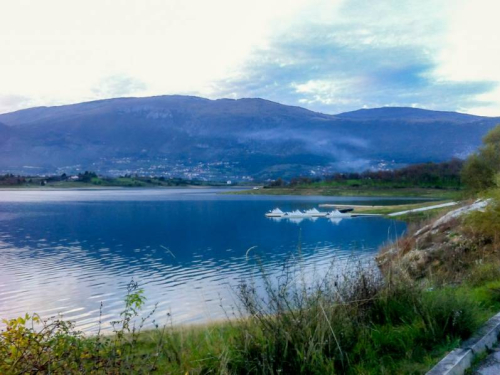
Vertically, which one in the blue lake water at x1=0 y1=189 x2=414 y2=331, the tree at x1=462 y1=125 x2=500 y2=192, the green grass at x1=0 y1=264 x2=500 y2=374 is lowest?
the blue lake water at x1=0 y1=189 x2=414 y2=331

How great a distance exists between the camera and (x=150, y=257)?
26.8 m

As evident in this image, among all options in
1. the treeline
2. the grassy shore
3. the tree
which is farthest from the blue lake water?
the treeline

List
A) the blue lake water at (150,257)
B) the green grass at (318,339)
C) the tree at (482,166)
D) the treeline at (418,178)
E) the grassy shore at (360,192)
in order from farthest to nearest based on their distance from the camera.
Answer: the treeline at (418,178) < the grassy shore at (360,192) < the tree at (482,166) < the blue lake water at (150,257) < the green grass at (318,339)

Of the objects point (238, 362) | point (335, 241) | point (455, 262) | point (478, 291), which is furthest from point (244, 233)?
point (238, 362)

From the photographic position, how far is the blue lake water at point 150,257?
53.5ft

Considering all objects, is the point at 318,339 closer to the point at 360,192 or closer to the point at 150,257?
the point at 150,257

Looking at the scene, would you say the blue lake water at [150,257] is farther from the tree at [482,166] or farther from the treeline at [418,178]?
the treeline at [418,178]

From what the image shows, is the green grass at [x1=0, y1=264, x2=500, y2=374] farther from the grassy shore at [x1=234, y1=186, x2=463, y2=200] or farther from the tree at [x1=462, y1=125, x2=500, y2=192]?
the grassy shore at [x1=234, y1=186, x2=463, y2=200]

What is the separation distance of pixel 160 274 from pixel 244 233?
18.1 meters

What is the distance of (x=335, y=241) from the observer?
114ft

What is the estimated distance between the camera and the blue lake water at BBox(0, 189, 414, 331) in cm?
1631

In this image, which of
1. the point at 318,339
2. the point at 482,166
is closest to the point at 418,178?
the point at 482,166

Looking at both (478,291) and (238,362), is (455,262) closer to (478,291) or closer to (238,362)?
(478,291)

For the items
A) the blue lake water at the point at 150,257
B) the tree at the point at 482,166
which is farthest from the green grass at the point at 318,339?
the tree at the point at 482,166
